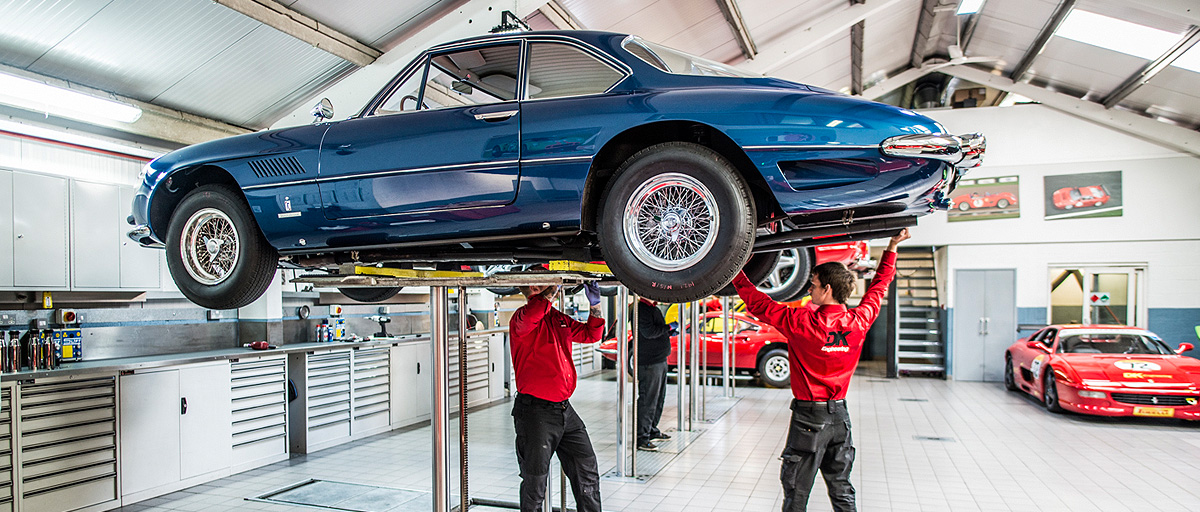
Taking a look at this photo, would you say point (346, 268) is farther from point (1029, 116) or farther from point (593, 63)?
point (1029, 116)

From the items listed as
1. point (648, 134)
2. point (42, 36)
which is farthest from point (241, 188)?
point (42, 36)

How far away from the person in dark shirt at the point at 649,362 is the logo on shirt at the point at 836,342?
128 inches

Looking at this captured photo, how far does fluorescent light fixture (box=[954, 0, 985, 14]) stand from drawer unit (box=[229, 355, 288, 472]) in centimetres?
997

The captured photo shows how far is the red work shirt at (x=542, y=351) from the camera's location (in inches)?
142

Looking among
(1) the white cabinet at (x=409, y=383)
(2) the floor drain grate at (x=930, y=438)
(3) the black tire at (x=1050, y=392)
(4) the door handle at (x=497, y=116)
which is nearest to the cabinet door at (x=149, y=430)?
(1) the white cabinet at (x=409, y=383)

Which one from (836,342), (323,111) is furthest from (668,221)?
(836,342)

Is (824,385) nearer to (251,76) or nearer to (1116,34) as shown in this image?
(251,76)

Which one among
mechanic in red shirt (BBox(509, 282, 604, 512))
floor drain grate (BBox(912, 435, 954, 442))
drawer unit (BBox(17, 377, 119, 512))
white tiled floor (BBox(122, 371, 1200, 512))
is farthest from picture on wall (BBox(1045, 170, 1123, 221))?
drawer unit (BBox(17, 377, 119, 512))

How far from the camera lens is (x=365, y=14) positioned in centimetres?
507

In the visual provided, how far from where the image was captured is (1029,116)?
1212 cm

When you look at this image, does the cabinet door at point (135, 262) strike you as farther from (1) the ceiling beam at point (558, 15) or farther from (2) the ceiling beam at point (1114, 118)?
(2) the ceiling beam at point (1114, 118)

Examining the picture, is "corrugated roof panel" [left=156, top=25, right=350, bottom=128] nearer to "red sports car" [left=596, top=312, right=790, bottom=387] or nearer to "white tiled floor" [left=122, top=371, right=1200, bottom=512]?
"white tiled floor" [left=122, top=371, right=1200, bottom=512]

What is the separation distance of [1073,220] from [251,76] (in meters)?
12.9

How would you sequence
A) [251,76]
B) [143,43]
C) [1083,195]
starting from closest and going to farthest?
[143,43] → [251,76] → [1083,195]
